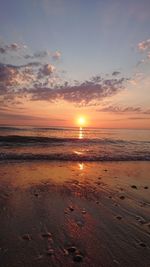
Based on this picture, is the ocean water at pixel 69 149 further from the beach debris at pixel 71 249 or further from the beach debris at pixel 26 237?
the beach debris at pixel 71 249

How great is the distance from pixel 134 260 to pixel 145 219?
6.66 ft

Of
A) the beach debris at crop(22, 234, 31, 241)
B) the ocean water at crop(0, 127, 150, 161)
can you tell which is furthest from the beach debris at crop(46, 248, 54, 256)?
the ocean water at crop(0, 127, 150, 161)

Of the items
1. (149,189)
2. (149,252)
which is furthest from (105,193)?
(149,252)

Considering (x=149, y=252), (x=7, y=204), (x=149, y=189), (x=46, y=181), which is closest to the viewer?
(x=149, y=252)

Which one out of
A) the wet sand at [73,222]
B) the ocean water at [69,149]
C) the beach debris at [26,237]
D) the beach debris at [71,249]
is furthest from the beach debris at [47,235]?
the ocean water at [69,149]

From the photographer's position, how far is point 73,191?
827cm

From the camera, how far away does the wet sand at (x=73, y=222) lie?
3924 millimetres

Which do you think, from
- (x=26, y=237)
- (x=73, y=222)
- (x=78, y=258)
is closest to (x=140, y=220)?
(x=73, y=222)

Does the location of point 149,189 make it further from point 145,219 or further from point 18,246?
point 18,246

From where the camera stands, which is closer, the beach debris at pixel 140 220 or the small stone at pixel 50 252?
the small stone at pixel 50 252

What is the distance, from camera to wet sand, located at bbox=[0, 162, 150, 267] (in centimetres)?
392

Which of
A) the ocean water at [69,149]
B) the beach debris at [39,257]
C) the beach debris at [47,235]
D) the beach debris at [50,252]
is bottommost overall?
the ocean water at [69,149]

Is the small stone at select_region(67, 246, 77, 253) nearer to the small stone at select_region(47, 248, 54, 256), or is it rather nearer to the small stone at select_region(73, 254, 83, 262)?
the small stone at select_region(73, 254, 83, 262)

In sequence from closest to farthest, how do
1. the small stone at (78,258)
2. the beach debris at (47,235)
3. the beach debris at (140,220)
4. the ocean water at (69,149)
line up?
the small stone at (78,258) < the beach debris at (47,235) < the beach debris at (140,220) < the ocean water at (69,149)
